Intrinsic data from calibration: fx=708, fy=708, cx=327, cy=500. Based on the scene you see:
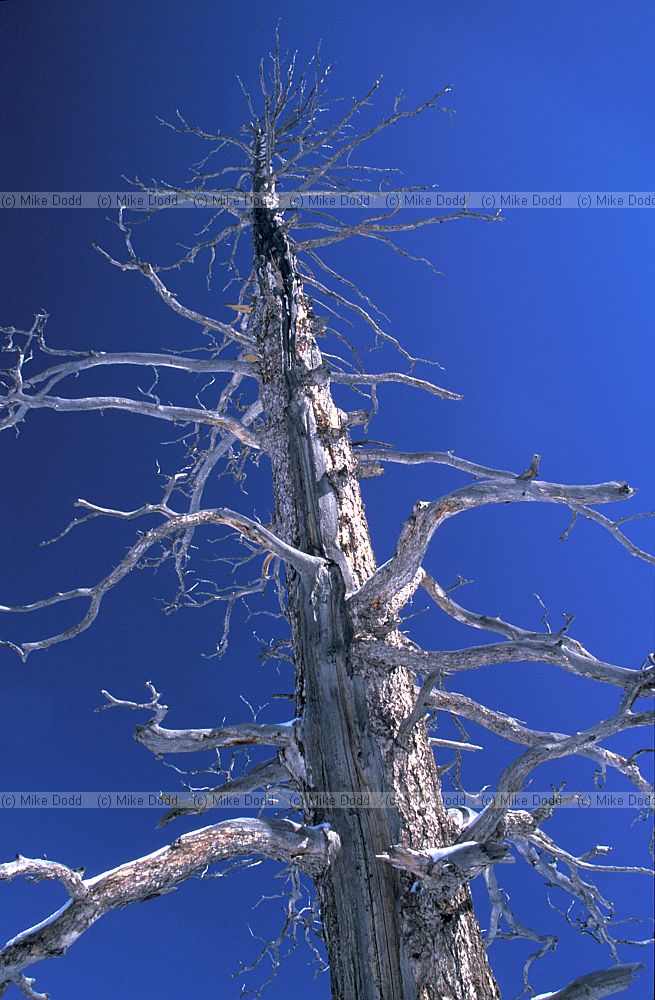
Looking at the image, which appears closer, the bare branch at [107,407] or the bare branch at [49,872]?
the bare branch at [49,872]

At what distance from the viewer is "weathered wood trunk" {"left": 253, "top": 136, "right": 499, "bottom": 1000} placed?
2635 mm

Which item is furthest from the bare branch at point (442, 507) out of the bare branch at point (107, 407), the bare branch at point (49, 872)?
the bare branch at point (49, 872)

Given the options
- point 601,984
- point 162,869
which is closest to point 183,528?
point 162,869

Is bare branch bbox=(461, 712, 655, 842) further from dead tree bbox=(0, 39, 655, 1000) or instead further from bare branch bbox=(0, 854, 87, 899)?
bare branch bbox=(0, 854, 87, 899)

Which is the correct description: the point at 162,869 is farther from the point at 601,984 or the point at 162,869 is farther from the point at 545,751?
the point at 601,984

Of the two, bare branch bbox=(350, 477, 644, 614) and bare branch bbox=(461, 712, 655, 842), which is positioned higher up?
bare branch bbox=(350, 477, 644, 614)

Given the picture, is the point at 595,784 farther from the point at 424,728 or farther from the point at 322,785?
the point at 322,785

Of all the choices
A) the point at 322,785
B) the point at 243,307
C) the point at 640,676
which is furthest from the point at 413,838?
the point at 243,307

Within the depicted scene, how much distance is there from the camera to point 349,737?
Answer: 9.97ft

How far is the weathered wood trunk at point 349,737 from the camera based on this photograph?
2635 mm

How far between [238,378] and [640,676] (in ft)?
12.0

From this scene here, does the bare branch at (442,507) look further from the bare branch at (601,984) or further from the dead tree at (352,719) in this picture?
the bare branch at (601,984)

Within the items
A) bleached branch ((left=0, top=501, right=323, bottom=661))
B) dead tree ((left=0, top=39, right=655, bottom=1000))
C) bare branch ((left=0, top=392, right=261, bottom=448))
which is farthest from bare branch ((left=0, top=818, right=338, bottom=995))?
bare branch ((left=0, top=392, right=261, bottom=448))

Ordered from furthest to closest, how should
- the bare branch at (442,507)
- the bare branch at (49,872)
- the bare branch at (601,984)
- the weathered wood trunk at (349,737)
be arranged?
the bare branch at (442,507) < the weathered wood trunk at (349,737) < the bare branch at (601,984) < the bare branch at (49,872)
